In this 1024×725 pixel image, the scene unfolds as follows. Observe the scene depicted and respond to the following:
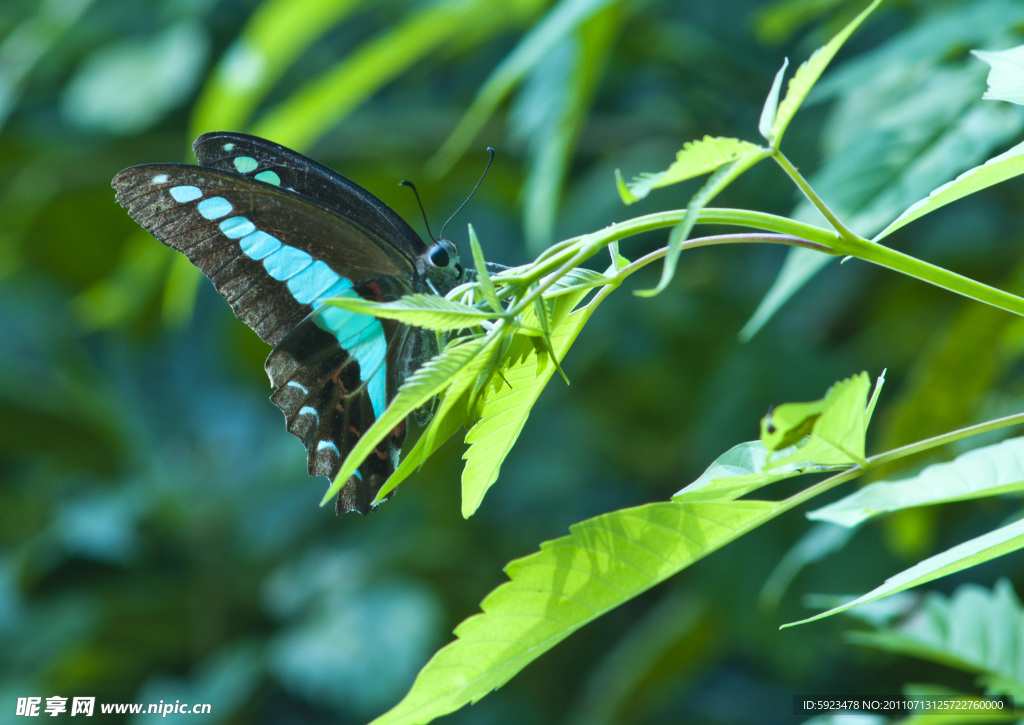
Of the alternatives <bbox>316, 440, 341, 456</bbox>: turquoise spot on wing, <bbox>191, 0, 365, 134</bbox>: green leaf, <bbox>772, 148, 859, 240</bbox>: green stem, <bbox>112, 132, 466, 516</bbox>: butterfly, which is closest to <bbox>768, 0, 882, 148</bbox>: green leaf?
<bbox>772, 148, 859, 240</bbox>: green stem

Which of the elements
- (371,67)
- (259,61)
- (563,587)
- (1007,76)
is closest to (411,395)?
(563,587)

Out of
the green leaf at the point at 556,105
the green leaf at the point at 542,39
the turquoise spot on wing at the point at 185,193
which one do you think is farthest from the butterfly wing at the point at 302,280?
the green leaf at the point at 556,105

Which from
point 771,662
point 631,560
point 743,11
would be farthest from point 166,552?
point 631,560

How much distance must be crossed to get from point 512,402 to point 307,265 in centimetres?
44

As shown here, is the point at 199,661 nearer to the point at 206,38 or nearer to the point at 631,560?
the point at 206,38

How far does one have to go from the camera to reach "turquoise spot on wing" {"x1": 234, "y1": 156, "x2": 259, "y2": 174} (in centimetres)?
77

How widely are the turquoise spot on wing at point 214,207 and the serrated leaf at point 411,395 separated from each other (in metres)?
0.46

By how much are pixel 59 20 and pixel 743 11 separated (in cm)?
134

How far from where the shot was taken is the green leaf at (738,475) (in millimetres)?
381

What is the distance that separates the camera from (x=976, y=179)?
0.39 meters

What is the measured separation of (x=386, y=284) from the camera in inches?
31.9

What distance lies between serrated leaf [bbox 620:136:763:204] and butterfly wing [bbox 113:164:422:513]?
40 cm

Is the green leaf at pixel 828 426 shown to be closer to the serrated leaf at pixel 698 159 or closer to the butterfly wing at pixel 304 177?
the serrated leaf at pixel 698 159

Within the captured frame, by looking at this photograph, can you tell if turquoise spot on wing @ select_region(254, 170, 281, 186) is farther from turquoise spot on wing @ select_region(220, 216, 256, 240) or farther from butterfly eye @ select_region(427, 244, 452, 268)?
butterfly eye @ select_region(427, 244, 452, 268)
